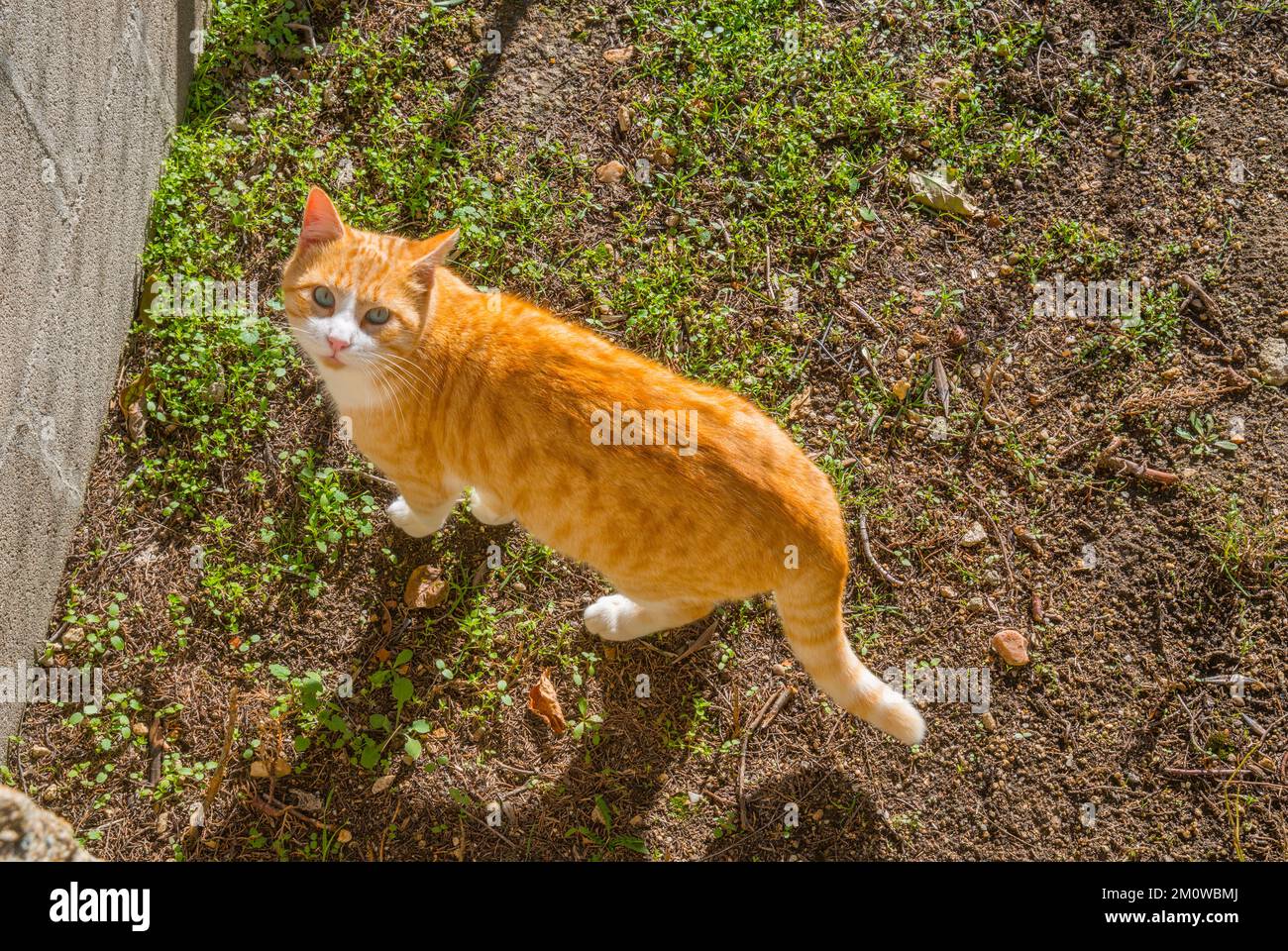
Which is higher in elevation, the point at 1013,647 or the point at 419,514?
the point at 419,514

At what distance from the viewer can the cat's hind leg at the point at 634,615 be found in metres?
3.69

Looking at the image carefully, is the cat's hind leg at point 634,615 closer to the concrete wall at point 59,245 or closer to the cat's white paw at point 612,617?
the cat's white paw at point 612,617

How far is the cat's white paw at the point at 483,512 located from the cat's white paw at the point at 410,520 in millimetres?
177

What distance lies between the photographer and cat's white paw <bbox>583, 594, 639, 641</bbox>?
12.7 feet

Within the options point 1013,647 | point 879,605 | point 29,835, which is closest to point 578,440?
point 879,605

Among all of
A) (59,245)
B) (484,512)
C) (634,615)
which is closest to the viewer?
(59,245)

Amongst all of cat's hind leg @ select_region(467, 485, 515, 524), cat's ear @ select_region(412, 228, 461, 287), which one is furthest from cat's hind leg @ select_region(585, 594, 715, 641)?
cat's ear @ select_region(412, 228, 461, 287)

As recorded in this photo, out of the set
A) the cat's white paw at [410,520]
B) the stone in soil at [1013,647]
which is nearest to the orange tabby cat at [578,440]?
the cat's white paw at [410,520]

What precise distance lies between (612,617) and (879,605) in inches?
47.8

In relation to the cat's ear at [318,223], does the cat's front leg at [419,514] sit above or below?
below

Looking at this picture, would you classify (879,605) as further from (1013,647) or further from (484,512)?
(484,512)

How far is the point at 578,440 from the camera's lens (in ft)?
10.3

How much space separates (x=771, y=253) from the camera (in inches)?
185
